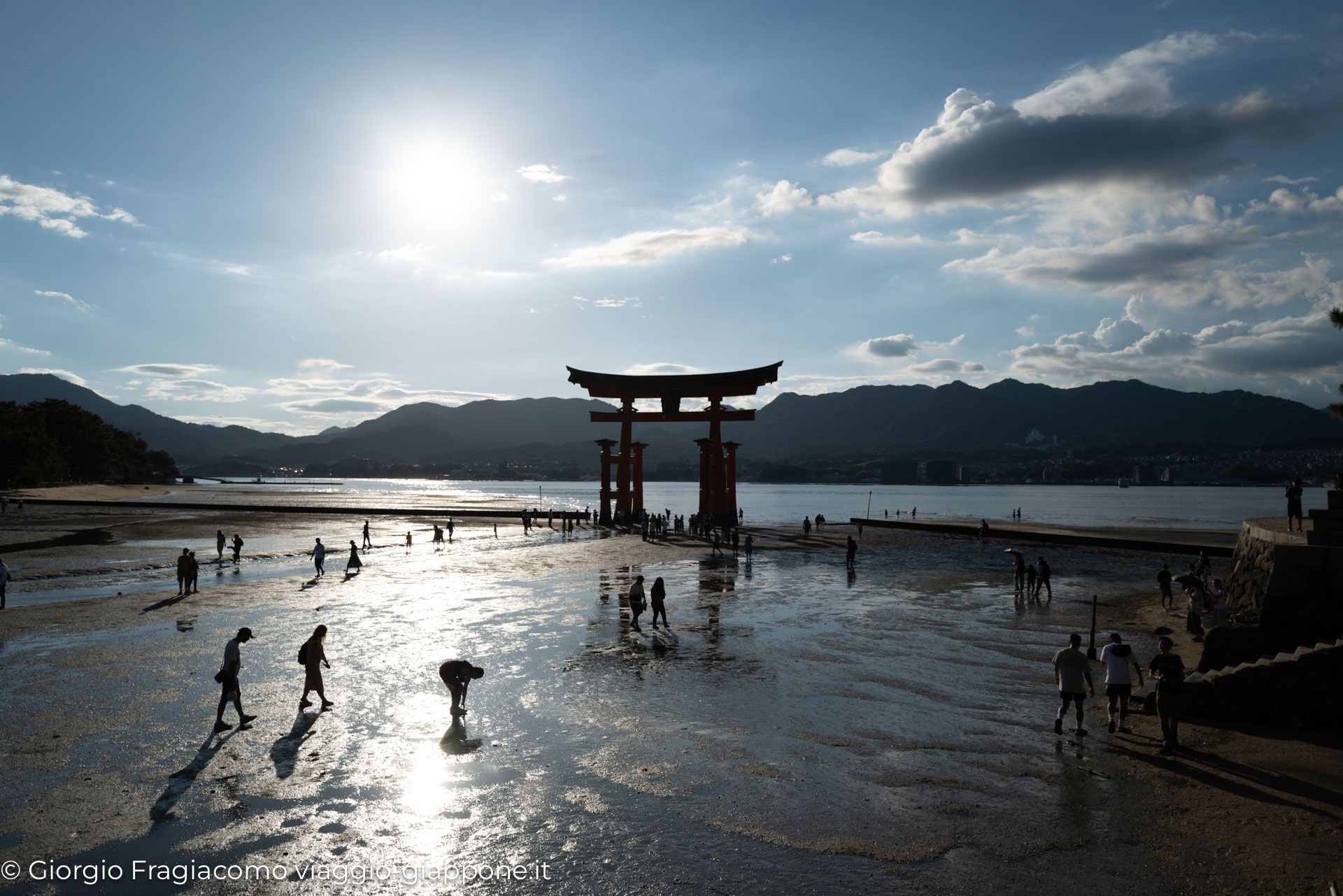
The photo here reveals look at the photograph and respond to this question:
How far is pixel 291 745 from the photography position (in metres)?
9.25

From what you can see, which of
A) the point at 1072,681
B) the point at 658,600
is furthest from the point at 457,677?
the point at 1072,681

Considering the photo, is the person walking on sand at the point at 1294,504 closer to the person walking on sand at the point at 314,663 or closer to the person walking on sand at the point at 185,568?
the person walking on sand at the point at 314,663

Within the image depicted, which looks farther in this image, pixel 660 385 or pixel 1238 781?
pixel 660 385

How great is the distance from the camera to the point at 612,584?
25250mm

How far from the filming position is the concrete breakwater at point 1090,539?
123 ft

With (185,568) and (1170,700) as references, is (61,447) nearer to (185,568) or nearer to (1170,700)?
(185,568)

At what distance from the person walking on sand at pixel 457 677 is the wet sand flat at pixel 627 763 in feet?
1.17

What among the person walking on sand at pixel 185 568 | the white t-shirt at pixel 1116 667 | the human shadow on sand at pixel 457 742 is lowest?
the human shadow on sand at pixel 457 742

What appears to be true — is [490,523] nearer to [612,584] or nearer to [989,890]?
[612,584]

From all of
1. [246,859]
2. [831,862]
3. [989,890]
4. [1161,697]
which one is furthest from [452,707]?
[1161,697]

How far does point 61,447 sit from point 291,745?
120162 millimetres

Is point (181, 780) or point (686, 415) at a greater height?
point (686, 415)

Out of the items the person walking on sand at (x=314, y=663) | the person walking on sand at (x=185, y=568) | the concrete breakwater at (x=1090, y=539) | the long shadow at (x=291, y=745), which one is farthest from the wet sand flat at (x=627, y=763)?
the concrete breakwater at (x=1090, y=539)

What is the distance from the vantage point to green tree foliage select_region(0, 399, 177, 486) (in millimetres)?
78625
